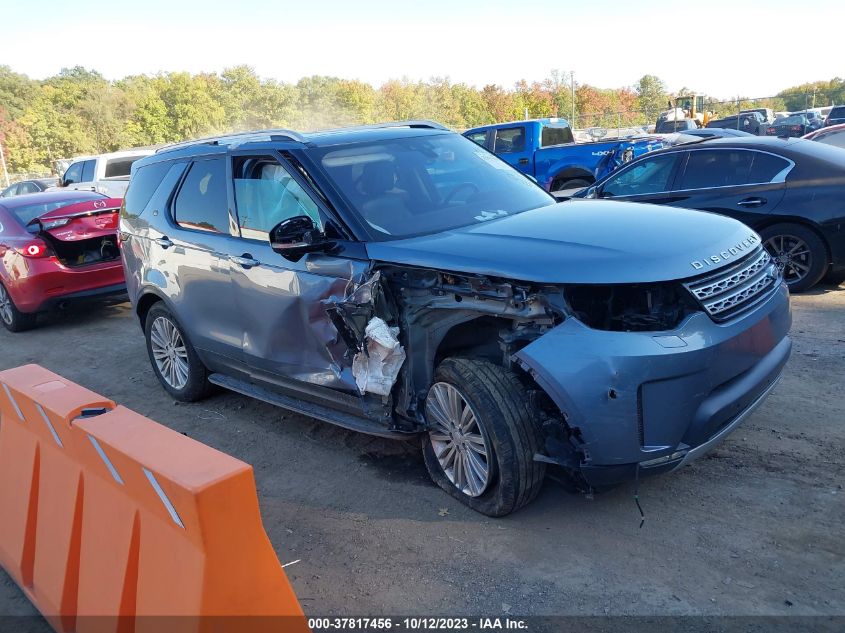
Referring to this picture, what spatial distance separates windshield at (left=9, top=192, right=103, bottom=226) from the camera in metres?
8.80

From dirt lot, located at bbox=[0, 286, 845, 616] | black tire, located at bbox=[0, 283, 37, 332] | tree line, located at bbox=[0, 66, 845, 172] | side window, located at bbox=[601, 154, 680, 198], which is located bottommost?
dirt lot, located at bbox=[0, 286, 845, 616]

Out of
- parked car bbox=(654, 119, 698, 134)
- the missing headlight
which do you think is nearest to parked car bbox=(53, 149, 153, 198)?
the missing headlight

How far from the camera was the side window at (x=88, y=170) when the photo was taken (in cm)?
1645

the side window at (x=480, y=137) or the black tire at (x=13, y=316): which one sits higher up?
the side window at (x=480, y=137)

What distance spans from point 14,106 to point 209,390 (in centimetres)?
7346

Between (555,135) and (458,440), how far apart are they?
1278 centimetres

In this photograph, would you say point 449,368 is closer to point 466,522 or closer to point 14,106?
point 466,522

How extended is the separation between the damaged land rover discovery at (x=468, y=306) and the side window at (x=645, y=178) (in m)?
3.71

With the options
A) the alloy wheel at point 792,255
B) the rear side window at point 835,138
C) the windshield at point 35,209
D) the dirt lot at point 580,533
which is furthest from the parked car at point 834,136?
the windshield at point 35,209

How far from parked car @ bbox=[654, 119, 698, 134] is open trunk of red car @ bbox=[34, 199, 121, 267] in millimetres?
24414

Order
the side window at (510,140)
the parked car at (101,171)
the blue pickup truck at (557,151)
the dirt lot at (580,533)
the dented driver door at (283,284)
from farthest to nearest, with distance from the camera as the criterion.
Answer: the parked car at (101,171), the side window at (510,140), the blue pickup truck at (557,151), the dented driver door at (283,284), the dirt lot at (580,533)

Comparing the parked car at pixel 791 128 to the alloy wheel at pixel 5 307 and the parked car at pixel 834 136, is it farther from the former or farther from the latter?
the alloy wheel at pixel 5 307

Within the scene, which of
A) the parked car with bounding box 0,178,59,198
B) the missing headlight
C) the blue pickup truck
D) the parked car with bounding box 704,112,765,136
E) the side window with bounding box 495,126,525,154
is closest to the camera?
the missing headlight

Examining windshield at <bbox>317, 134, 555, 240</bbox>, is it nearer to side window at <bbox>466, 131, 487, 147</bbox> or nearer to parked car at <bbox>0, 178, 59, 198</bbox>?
side window at <bbox>466, 131, 487, 147</bbox>
